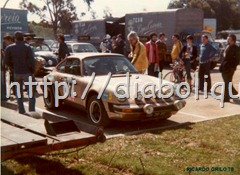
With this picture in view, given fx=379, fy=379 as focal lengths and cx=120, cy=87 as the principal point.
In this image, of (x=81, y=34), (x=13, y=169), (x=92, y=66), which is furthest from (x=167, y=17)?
(x=13, y=169)

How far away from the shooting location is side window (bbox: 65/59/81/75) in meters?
8.28

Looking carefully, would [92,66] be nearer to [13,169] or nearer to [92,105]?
[92,105]

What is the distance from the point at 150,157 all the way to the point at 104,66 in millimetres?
3149

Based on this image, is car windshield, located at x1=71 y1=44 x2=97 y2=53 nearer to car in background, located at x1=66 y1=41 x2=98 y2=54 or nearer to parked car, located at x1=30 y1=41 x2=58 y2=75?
car in background, located at x1=66 y1=41 x2=98 y2=54

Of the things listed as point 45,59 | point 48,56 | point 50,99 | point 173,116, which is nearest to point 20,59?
point 50,99

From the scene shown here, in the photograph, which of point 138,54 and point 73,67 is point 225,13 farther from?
point 73,67

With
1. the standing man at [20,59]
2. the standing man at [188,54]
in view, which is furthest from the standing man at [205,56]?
the standing man at [20,59]

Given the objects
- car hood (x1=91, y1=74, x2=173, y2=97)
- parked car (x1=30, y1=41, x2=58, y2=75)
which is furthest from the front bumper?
parked car (x1=30, y1=41, x2=58, y2=75)

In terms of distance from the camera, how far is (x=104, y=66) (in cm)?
816

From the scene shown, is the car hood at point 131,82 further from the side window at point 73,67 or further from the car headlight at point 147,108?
the side window at point 73,67

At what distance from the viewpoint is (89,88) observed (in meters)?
7.62

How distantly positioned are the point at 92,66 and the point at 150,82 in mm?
1373

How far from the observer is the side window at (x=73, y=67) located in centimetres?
828

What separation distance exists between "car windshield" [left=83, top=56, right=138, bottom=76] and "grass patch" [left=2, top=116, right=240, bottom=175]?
192 centimetres
